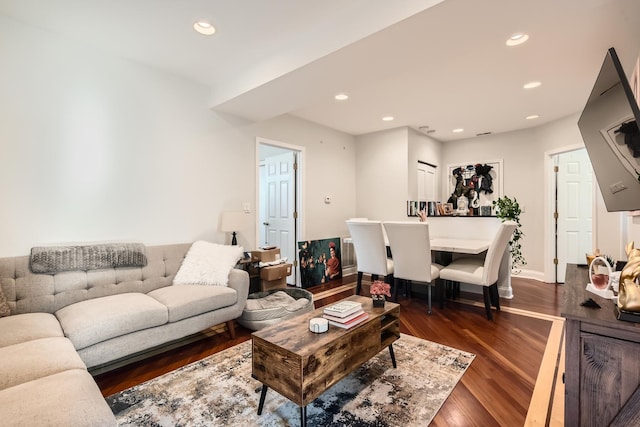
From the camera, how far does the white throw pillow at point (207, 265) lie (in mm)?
2691

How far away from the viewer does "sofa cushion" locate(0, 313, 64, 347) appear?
1.60 metres

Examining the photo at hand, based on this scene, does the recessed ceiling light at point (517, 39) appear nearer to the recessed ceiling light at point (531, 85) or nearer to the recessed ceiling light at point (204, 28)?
the recessed ceiling light at point (531, 85)

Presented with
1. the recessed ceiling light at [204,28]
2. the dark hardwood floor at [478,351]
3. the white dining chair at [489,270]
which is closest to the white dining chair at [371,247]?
the dark hardwood floor at [478,351]

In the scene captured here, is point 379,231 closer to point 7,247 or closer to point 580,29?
point 580,29

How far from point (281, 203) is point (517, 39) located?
11.4 feet

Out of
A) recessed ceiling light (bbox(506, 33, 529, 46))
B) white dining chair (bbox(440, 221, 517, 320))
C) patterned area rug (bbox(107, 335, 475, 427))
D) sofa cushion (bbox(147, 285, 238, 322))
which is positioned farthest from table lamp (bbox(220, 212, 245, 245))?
recessed ceiling light (bbox(506, 33, 529, 46))

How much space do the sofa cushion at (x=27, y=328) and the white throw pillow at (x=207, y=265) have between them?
0.95 m

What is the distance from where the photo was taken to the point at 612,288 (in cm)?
143

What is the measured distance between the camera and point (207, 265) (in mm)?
2770

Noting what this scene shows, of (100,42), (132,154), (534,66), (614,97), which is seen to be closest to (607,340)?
(614,97)

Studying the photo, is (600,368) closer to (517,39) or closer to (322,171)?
(517,39)

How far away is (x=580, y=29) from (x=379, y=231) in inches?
93.1

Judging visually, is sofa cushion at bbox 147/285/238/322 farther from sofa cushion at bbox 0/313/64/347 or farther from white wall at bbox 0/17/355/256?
white wall at bbox 0/17/355/256

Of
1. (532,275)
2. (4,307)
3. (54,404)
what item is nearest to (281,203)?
(4,307)
